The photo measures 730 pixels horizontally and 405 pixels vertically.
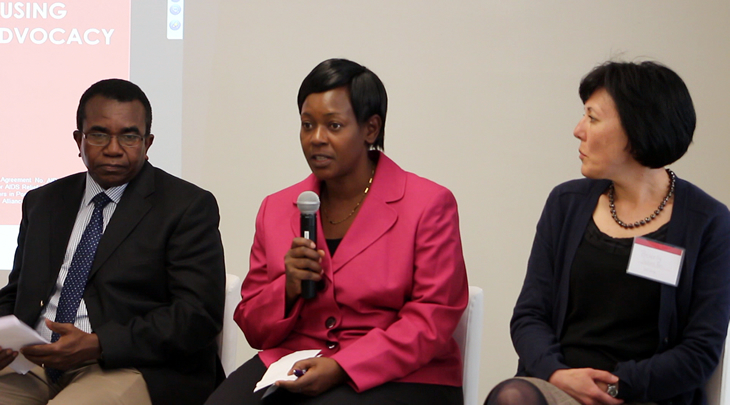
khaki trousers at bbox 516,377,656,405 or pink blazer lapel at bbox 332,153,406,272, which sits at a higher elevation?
pink blazer lapel at bbox 332,153,406,272

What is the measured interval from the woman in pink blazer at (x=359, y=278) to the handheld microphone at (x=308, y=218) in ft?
0.09

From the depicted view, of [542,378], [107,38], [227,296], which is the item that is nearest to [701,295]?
[542,378]

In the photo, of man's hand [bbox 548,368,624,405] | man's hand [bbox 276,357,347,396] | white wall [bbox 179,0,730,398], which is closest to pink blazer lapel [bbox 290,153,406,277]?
man's hand [bbox 276,357,347,396]

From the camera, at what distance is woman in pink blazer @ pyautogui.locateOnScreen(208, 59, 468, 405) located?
1.90 metres

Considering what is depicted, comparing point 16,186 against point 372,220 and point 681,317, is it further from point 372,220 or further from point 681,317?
point 681,317

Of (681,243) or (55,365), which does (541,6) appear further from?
(55,365)

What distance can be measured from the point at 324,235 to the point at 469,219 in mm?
A: 1555

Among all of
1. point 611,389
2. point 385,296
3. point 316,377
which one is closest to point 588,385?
point 611,389

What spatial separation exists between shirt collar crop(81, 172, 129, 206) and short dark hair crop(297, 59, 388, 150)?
2.20 feet

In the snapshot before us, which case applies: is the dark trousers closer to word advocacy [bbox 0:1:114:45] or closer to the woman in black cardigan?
the woman in black cardigan

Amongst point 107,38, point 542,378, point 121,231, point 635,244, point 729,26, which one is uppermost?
point 729,26

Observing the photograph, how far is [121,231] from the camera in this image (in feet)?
7.27

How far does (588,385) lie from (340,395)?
0.63 metres

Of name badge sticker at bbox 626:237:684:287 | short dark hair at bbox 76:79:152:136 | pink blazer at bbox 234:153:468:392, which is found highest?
short dark hair at bbox 76:79:152:136
